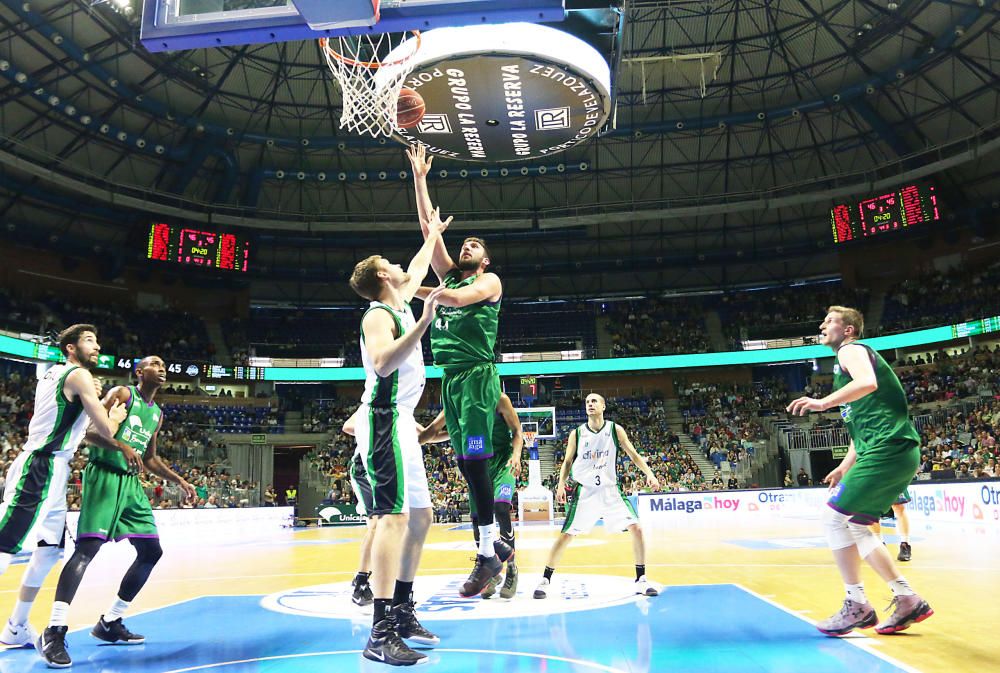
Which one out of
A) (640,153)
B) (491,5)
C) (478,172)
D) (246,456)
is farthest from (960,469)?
(246,456)

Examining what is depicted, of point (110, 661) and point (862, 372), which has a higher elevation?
point (862, 372)

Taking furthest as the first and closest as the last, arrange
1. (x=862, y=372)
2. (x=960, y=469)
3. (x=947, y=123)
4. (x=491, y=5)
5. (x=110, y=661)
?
(x=947, y=123)
(x=960, y=469)
(x=491, y=5)
(x=862, y=372)
(x=110, y=661)

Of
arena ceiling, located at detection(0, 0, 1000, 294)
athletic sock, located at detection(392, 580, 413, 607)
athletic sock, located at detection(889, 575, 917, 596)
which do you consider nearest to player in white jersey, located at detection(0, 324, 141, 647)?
athletic sock, located at detection(392, 580, 413, 607)

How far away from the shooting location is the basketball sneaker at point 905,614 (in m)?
4.64

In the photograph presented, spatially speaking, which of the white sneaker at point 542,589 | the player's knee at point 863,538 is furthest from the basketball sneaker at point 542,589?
the player's knee at point 863,538

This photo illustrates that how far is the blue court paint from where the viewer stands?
407cm

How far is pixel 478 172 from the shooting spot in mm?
28984

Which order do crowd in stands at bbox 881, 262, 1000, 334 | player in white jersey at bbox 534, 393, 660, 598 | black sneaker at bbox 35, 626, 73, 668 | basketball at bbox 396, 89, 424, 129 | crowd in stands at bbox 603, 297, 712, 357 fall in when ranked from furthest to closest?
crowd in stands at bbox 603, 297, 712, 357
crowd in stands at bbox 881, 262, 1000, 334
basketball at bbox 396, 89, 424, 129
player in white jersey at bbox 534, 393, 660, 598
black sneaker at bbox 35, 626, 73, 668

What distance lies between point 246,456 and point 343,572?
2497 centimetres

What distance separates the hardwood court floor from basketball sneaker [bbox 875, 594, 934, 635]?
8 cm

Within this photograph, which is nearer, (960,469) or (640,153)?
(960,469)

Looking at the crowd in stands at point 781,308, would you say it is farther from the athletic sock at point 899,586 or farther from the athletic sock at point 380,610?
the athletic sock at point 380,610

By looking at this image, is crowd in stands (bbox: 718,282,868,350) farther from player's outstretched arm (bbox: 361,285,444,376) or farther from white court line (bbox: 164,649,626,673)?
player's outstretched arm (bbox: 361,285,444,376)

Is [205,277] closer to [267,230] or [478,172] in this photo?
[267,230]
